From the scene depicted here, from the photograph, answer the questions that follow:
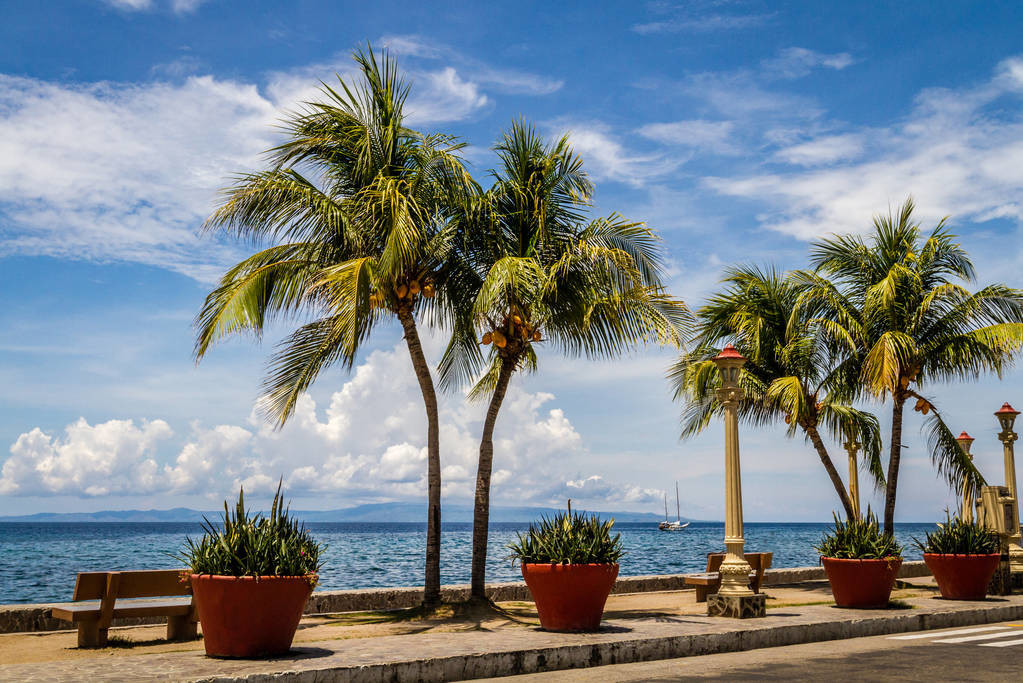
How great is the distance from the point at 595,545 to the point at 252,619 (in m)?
4.16

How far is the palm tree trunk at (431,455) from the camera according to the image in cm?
1398

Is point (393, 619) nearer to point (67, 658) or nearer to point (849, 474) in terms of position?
point (67, 658)

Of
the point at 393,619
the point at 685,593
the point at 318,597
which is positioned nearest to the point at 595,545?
the point at 393,619

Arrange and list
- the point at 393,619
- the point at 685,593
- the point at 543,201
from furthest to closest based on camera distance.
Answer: the point at 685,593 < the point at 543,201 < the point at 393,619

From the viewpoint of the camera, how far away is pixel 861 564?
14.3 m

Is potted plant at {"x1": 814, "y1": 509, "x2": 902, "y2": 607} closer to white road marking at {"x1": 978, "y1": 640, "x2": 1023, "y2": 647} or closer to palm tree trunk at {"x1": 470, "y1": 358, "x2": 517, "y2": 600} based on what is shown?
white road marking at {"x1": 978, "y1": 640, "x2": 1023, "y2": 647}

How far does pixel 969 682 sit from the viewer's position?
8562 millimetres

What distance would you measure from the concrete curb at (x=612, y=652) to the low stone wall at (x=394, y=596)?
524 centimetres

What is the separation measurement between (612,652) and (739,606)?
343 cm

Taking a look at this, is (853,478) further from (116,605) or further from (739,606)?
(116,605)

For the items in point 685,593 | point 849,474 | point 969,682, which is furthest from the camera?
point 849,474

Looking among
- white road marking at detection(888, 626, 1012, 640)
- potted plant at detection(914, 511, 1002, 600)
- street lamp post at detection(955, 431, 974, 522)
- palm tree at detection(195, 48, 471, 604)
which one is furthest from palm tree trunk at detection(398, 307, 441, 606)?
street lamp post at detection(955, 431, 974, 522)

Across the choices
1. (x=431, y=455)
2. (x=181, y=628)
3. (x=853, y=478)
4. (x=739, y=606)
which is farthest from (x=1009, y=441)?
(x=181, y=628)

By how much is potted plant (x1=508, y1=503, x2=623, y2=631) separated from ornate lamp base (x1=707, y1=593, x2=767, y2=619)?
8.42 ft
